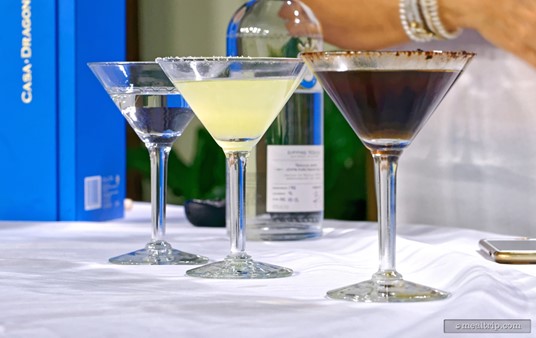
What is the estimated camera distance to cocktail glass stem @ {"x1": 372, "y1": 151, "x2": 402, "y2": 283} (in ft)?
3.10

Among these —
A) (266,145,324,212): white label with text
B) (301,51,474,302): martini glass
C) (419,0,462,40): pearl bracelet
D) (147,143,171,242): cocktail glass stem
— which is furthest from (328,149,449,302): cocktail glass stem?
(419,0,462,40): pearl bracelet

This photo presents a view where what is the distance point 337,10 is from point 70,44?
0.46 meters

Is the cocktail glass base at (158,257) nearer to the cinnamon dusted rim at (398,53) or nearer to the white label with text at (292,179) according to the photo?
the white label with text at (292,179)

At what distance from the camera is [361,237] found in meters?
1.38

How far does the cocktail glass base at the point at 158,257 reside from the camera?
1.18m

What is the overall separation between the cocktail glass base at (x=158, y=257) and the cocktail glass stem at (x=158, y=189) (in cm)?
2

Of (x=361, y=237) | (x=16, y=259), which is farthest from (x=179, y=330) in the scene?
(x=361, y=237)

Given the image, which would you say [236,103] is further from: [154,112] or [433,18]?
[433,18]

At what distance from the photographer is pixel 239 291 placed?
97 centimetres

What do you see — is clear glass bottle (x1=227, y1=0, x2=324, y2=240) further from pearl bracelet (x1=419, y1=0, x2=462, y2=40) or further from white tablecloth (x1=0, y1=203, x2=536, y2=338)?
pearl bracelet (x1=419, y1=0, x2=462, y2=40)

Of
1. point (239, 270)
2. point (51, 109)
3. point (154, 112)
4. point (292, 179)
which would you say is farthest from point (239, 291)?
point (51, 109)

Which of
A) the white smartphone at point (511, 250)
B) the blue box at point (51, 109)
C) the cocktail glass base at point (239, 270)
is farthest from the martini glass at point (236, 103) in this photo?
the blue box at point (51, 109)

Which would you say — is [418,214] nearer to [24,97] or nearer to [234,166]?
[24,97]

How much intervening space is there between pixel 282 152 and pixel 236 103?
13.9 inches
